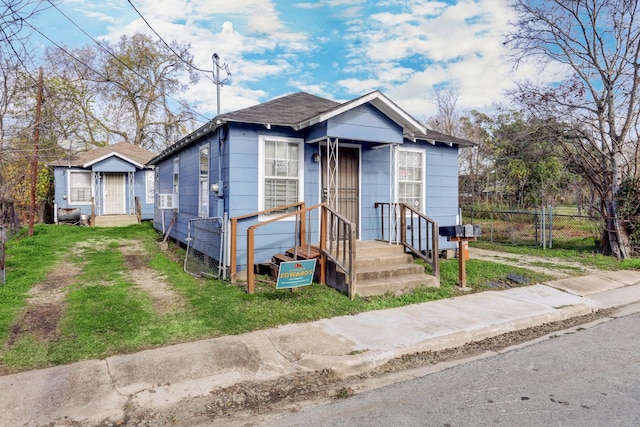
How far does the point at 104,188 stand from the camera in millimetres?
18859

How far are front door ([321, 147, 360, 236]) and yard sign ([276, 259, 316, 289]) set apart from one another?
2.50 m

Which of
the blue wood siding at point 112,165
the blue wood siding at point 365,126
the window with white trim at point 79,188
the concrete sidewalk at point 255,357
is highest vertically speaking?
the blue wood siding at point 112,165

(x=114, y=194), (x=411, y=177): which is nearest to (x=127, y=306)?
(x=411, y=177)

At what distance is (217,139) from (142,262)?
380cm

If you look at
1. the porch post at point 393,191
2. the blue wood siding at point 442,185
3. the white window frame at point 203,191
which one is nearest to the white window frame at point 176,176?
the white window frame at point 203,191

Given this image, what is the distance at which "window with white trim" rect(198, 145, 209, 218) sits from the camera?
8742 millimetres

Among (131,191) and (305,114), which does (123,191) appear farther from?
(305,114)

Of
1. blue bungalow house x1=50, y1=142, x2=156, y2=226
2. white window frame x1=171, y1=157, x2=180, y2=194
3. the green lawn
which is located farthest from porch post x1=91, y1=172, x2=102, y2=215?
the green lawn

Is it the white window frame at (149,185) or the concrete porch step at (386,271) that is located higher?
the white window frame at (149,185)

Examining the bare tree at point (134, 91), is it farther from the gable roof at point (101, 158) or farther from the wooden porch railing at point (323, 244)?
the wooden porch railing at point (323, 244)

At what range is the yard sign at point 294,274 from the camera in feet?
18.3

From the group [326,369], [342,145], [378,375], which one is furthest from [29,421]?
[342,145]

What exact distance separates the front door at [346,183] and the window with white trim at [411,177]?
122 centimetres

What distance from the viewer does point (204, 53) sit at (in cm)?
1434
